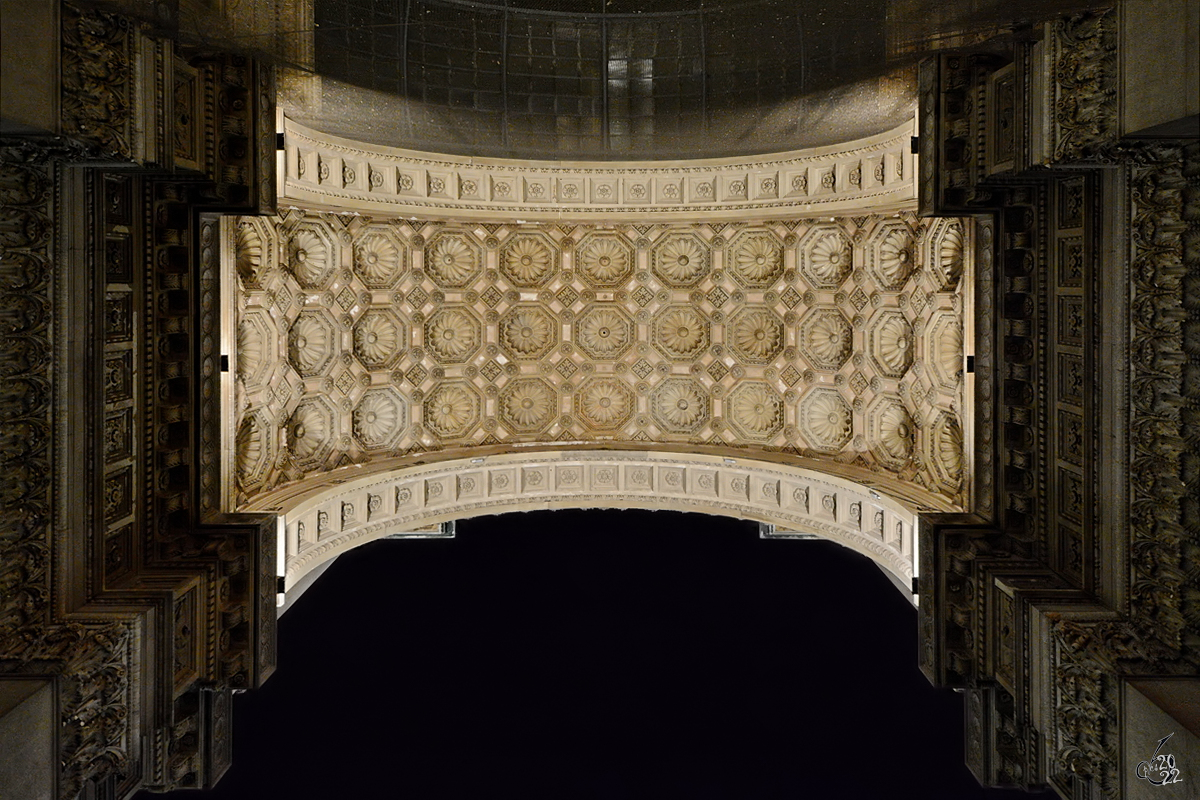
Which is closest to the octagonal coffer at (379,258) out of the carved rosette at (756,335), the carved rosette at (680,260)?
the carved rosette at (680,260)

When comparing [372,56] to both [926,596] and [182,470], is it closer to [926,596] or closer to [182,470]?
[182,470]

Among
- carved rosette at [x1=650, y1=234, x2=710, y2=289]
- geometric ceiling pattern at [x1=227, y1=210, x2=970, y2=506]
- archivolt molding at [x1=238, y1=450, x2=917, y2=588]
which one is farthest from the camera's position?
carved rosette at [x1=650, y1=234, x2=710, y2=289]

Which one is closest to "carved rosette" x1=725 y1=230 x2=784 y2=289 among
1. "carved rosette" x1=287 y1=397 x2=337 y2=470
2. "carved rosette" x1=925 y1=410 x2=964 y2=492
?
"carved rosette" x1=925 y1=410 x2=964 y2=492

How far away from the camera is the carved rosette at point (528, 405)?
55.6ft

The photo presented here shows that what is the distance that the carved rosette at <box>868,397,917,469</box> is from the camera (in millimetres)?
14180

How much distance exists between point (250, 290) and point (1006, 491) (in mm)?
13046

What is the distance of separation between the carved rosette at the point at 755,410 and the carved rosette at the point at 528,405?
4.19 m

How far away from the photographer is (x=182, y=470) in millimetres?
10906

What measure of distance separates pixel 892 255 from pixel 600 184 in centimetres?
620

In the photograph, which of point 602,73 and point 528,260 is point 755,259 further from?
point 602,73

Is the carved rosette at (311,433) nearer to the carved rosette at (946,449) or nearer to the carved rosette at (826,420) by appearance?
the carved rosette at (826,420)

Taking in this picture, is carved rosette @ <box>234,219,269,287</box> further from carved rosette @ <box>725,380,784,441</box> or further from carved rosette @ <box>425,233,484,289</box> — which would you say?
carved rosette @ <box>725,380,784,441</box>

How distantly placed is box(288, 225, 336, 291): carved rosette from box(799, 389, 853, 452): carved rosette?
34.3 ft

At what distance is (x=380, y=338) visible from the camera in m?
15.6
